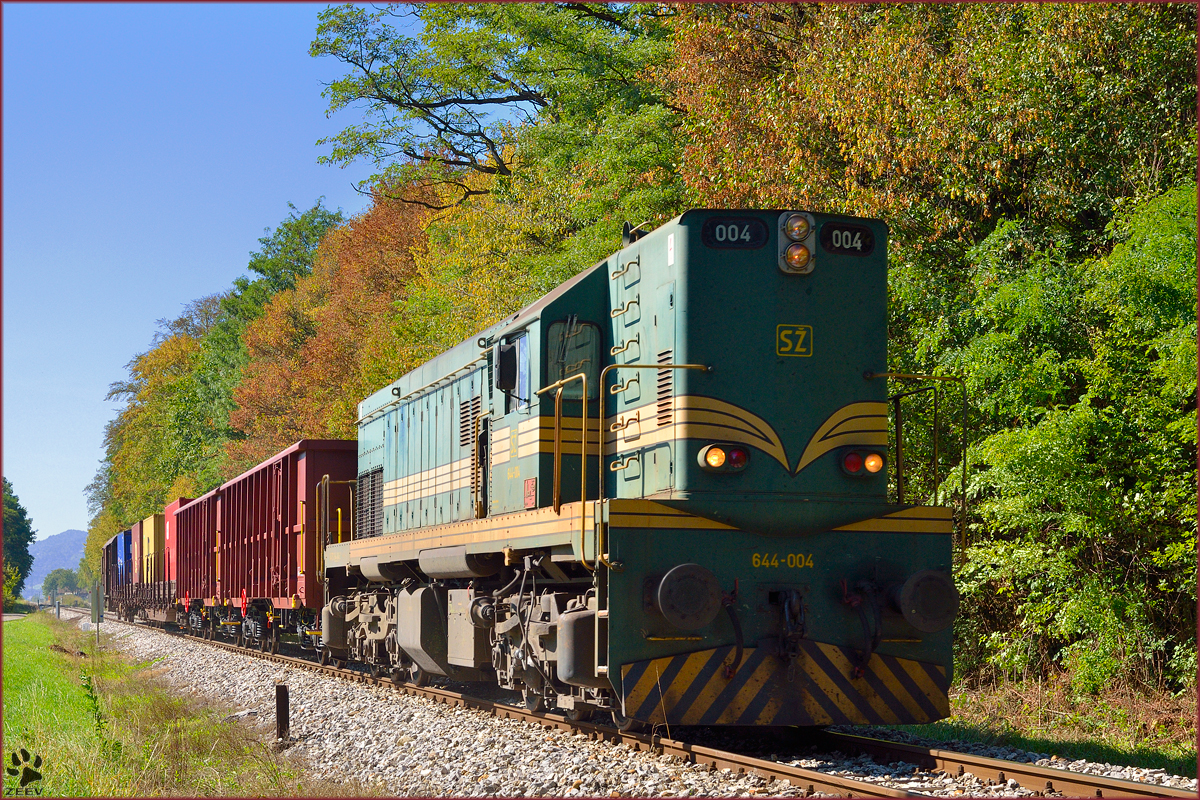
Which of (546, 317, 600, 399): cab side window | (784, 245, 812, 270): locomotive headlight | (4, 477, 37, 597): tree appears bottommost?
(4, 477, 37, 597): tree

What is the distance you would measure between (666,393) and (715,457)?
62 cm

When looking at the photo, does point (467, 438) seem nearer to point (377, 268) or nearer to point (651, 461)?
point (651, 461)

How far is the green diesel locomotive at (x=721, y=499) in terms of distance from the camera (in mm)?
7027

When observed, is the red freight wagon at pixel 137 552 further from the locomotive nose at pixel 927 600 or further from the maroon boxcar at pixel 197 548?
the locomotive nose at pixel 927 600

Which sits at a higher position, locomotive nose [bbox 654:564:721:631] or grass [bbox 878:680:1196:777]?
locomotive nose [bbox 654:564:721:631]

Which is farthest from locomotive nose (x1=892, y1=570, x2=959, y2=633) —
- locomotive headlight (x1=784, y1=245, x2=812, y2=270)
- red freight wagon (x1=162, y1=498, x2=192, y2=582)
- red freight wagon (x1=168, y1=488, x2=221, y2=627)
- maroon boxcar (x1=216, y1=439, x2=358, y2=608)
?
red freight wagon (x1=162, y1=498, x2=192, y2=582)

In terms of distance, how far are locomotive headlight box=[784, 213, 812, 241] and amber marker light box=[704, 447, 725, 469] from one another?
1.57 m

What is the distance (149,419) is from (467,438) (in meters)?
70.4

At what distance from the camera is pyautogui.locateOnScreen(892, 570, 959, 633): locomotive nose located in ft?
23.4

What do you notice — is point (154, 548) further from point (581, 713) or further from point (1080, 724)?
point (1080, 724)

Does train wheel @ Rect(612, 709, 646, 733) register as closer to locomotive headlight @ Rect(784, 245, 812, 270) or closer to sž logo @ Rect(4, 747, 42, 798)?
locomotive headlight @ Rect(784, 245, 812, 270)

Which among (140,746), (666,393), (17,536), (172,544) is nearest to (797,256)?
(666,393)

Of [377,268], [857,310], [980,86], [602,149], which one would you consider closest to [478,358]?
[857,310]

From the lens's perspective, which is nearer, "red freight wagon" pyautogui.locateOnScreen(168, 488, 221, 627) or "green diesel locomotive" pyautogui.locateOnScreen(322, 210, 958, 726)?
"green diesel locomotive" pyautogui.locateOnScreen(322, 210, 958, 726)
